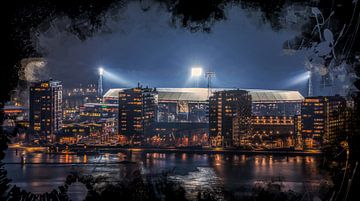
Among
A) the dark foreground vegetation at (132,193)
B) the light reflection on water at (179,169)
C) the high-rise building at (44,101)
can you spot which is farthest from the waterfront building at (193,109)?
the dark foreground vegetation at (132,193)

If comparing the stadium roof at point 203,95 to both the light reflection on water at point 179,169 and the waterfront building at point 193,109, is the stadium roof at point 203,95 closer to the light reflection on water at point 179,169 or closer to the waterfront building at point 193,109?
the waterfront building at point 193,109

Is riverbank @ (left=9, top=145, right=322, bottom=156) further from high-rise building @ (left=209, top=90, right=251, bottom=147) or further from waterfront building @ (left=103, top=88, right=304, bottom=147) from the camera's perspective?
waterfront building @ (left=103, top=88, right=304, bottom=147)

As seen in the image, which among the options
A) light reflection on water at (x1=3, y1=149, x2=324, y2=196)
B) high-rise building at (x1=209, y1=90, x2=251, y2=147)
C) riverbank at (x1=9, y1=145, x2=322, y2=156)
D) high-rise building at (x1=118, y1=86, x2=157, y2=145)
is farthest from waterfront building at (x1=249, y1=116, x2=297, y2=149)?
high-rise building at (x1=118, y1=86, x2=157, y2=145)

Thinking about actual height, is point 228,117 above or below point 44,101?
below

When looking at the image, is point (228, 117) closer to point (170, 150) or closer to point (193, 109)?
point (193, 109)

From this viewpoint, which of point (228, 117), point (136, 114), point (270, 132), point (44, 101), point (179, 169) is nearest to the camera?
point (44, 101)

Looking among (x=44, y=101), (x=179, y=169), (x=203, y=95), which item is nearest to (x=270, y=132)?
(x=203, y=95)

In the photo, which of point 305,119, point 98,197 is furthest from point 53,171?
point 305,119
